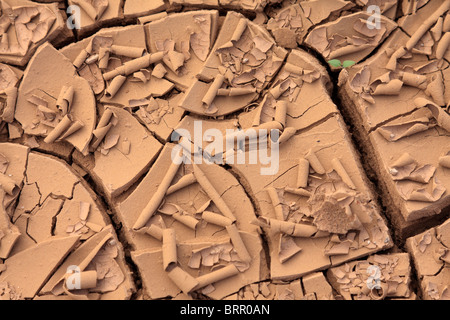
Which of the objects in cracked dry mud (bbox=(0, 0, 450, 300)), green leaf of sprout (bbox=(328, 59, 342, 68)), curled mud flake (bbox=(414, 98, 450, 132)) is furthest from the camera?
green leaf of sprout (bbox=(328, 59, 342, 68))

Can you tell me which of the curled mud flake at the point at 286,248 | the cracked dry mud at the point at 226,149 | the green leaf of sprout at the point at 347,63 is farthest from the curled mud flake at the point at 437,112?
the curled mud flake at the point at 286,248

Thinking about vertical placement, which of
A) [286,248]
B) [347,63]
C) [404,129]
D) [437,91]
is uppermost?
[347,63]

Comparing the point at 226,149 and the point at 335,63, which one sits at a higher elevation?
the point at 335,63

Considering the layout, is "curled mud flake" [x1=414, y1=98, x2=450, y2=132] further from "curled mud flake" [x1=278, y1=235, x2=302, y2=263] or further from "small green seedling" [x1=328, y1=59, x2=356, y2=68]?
"curled mud flake" [x1=278, y1=235, x2=302, y2=263]

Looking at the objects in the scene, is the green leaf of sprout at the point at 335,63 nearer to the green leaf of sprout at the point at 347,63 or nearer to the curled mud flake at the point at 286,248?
the green leaf of sprout at the point at 347,63

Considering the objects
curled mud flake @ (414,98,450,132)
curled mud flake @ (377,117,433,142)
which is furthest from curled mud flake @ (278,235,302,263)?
curled mud flake @ (414,98,450,132)

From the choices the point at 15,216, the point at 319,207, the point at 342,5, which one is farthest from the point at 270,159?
the point at 15,216

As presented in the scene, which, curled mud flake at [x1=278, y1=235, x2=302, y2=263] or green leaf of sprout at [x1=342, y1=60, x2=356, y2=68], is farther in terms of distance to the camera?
green leaf of sprout at [x1=342, y1=60, x2=356, y2=68]

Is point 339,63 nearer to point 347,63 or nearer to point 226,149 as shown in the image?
point 347,63

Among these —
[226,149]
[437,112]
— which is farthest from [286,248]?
[437,112]
